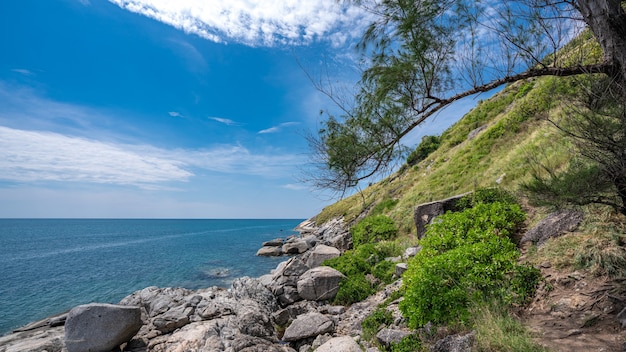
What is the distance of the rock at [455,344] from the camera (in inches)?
176

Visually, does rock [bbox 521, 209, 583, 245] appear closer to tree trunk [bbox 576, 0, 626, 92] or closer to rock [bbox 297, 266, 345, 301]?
tree trunk [bbox 576, 0, 626, 92]

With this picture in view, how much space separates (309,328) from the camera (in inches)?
334

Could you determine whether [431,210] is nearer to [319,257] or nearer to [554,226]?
[554,226]

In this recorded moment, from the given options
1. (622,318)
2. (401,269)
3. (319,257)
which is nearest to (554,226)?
(622,318)

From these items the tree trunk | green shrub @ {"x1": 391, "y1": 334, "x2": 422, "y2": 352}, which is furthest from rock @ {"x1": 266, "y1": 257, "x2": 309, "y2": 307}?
the tree trunk

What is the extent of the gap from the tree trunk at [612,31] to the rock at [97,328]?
12.4 m

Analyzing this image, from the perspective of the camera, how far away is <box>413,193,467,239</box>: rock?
13.1m

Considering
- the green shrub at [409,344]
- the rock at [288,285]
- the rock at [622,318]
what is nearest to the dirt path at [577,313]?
the rock at [622,318]

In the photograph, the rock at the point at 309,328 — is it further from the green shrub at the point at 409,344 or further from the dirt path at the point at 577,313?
the dirt path at the point at 577,313

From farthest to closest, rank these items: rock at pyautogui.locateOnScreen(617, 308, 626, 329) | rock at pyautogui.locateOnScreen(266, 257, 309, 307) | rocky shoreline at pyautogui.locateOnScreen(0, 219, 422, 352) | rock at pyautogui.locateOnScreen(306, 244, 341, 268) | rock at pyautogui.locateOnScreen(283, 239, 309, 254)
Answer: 1. rock at pyautogui.locateOnScreen(283, 239, 309, 254)
2. rock at pyautogui.locateOnScreen(306, 244, 341, 268)
3. rock at pyautogui.locateOnScreen(266, 257, 309, 307)
4. rocky shoreline at pyautogui.locateOnScreen(0, 219, 422, 352)
5. rock at pyautogui.locateOnScreen(617, 308, 626, 329)

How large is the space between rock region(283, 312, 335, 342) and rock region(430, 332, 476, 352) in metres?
4.07

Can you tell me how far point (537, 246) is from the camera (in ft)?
24.0

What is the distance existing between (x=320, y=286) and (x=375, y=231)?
8.51 metres

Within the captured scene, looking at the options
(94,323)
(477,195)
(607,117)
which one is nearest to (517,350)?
(607,117)
